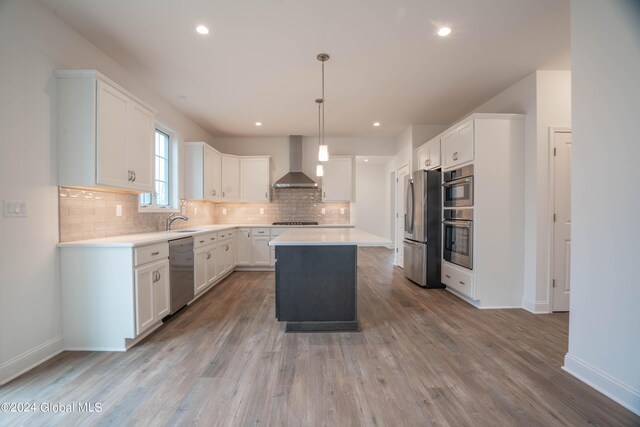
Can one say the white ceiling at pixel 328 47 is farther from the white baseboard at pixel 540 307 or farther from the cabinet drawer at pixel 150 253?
the white baseboard at pixel 540 307

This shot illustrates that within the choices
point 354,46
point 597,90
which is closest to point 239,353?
point 354,46

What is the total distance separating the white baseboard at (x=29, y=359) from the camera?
1781mm

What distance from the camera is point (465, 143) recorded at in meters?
3.31

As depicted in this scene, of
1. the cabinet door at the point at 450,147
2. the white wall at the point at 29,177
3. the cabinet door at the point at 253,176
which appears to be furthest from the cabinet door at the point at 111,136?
the cabinet door at the point at 450,147

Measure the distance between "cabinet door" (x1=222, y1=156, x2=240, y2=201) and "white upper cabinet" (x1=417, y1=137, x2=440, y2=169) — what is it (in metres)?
3.48

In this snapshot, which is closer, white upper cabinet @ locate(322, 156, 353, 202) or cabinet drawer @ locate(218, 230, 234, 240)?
cabinet drawer @ locate(218, 230, 234, 240)

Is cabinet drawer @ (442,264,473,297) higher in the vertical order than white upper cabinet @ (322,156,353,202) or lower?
lower

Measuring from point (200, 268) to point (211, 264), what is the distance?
0.37 metres

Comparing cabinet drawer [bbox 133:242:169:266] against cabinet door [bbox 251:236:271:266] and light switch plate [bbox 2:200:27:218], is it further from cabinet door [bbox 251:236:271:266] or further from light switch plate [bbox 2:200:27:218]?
cabinet door [bbox 251:236:271:266]

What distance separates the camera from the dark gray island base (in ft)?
8.50

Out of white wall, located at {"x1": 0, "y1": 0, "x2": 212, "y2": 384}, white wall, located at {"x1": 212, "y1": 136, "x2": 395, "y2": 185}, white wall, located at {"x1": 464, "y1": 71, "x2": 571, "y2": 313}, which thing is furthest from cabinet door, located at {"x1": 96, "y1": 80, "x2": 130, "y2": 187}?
white wall, located at {"x1": 464, "y1": 71, "x2": 571, "y2": 313}

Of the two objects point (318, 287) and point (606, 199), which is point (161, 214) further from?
point (606, 199)

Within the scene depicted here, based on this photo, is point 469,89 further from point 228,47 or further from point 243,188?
point 243,188

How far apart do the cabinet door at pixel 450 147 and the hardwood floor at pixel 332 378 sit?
6.54 ft
